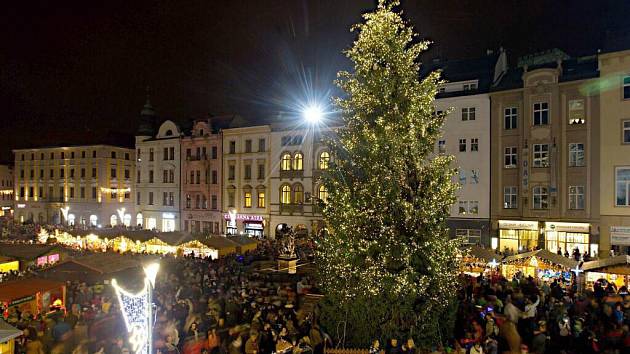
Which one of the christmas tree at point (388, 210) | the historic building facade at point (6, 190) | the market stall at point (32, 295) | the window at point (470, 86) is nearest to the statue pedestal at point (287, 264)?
the market stall at point (32, 295)

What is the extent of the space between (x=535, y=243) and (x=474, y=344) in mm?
20291

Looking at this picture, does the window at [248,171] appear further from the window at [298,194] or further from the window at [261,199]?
the window at [298,194]

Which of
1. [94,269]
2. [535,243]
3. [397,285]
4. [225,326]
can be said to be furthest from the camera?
[535,243]

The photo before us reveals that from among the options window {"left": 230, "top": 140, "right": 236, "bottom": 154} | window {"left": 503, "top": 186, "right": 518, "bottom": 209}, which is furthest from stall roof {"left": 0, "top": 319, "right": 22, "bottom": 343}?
window {"left": 230, "top": 140, "right": 236, "bottom": 154}

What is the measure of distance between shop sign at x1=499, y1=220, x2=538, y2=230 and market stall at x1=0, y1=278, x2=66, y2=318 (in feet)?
80.5

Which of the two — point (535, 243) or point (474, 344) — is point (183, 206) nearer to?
point (535, 243)

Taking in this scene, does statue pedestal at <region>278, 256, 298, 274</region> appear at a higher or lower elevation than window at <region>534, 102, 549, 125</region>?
lower

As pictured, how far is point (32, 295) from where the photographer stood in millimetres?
14938

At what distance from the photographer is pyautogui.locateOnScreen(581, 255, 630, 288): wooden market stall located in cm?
1572

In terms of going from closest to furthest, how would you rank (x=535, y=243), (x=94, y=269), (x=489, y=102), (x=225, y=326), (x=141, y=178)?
(x=225, y=326), (x=94, y=269), (x=535, y=243), (x=489, y=102), (x=141, y=178)

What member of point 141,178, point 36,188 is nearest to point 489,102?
point 141,178

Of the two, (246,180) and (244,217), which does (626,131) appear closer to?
(246,180)

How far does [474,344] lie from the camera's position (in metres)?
9.88

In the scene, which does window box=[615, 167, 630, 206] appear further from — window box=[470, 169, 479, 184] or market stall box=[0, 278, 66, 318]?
market stall box=[0, 278, 66, 318]
